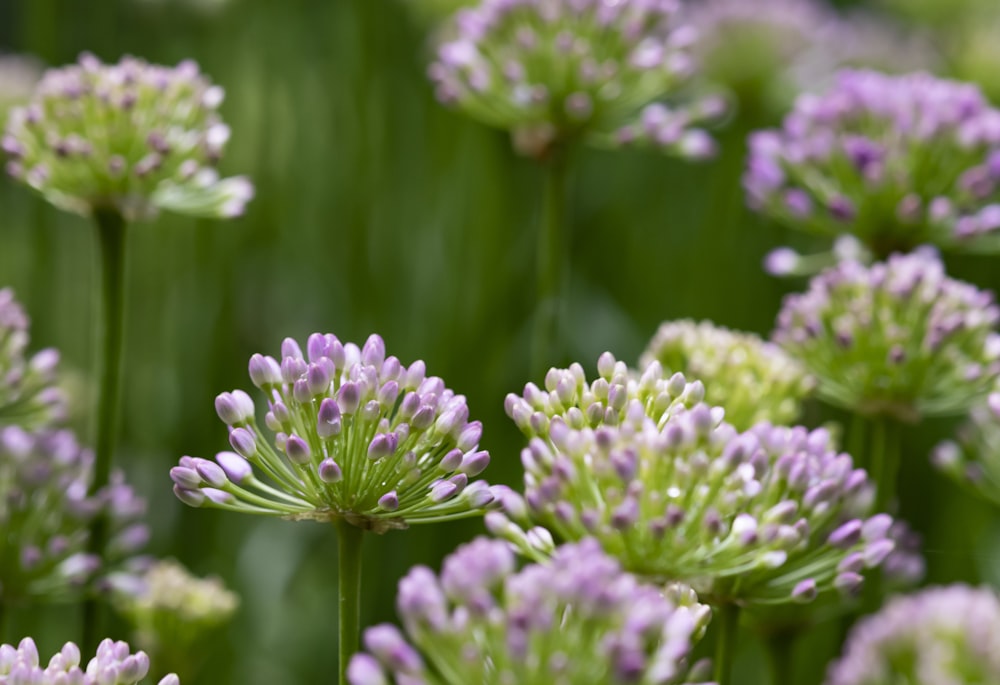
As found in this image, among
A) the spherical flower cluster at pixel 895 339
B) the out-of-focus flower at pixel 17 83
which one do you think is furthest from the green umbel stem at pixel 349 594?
the out-of-focus flower at pixel 17 83

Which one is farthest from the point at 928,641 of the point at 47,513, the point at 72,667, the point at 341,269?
the point at 341,269

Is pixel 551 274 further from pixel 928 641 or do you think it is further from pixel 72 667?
pixel 72 667

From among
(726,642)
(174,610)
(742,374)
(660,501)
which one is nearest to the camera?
(660,501)

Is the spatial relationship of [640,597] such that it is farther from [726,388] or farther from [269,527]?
[269,527]

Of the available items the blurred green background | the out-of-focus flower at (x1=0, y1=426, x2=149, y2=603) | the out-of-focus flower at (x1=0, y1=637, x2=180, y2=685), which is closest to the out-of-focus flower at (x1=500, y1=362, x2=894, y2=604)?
the out-of-focus flower at (x1=0, y1=637, x2=180, y2=685)

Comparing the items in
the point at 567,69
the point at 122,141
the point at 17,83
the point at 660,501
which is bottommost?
the point at 660,501
